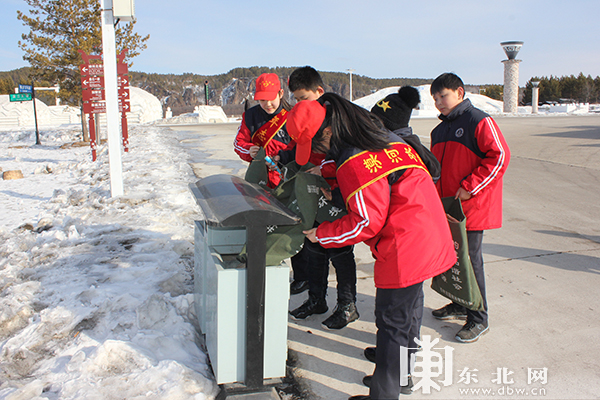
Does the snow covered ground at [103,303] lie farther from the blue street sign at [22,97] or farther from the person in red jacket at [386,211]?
the blue street sign at [22,97]

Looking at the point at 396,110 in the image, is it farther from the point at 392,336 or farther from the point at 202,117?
the point at 202,117

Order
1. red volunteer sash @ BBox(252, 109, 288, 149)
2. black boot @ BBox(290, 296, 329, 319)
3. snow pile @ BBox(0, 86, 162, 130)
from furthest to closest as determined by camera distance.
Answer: snow pile @ BBox(0, 86, 162, 130) → red volunteer sash @ BBox(252, 109, 288, 149) → black boot @ BBox(290, 296, 329, 319)

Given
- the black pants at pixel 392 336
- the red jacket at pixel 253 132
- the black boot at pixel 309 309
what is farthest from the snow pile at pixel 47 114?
the black pants at pixel 392 336

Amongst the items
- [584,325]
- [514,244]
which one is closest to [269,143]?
[584,325]

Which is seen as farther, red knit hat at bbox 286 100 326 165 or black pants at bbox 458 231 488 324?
black pants at bbox 458 231 488 324

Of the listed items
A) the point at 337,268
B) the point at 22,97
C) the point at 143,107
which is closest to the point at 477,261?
the point at 337,268

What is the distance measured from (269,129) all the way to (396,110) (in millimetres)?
1270

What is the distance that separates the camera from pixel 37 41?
1819 cm

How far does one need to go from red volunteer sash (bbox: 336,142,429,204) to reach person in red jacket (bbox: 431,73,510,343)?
0.94 m

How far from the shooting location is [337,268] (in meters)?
3.02

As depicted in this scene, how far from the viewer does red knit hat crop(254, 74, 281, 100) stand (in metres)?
3.34

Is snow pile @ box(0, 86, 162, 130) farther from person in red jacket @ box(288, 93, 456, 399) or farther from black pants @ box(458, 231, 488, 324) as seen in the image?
person in red jacket @ box(288, 93, 456, 399)

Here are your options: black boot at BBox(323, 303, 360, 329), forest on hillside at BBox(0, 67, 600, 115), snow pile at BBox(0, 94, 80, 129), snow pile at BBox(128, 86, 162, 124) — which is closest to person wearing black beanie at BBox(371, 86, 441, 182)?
black boot at BBox(323, 303, 360, 329)

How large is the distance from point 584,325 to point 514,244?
75.6 inches
